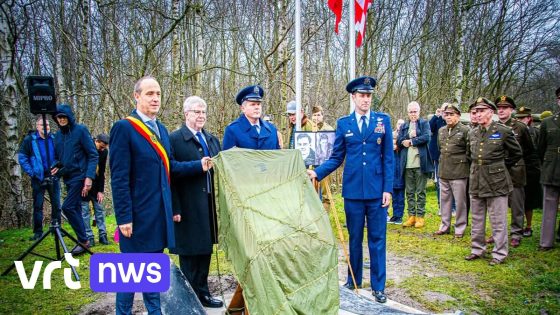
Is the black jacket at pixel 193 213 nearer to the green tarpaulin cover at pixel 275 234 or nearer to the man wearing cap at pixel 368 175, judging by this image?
the green tarpaulin cover at pixel 275 234

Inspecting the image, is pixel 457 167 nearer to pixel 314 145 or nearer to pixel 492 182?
pixel 492 182

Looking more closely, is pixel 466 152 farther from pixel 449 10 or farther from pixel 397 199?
pixel 449 10

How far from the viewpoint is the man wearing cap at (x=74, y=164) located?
20.0 feet

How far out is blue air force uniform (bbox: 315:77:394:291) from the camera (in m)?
4.38

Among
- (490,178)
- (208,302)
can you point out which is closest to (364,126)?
(490,178)

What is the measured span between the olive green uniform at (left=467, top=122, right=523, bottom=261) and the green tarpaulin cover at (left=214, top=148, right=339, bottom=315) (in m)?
3.24

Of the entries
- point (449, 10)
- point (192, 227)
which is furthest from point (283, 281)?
point (449, 10)

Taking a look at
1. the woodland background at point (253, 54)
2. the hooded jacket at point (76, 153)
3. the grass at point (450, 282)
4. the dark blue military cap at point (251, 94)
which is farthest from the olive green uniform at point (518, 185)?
the hooded jacket at point (76, 153)

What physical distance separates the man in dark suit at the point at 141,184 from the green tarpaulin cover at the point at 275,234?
46 cm

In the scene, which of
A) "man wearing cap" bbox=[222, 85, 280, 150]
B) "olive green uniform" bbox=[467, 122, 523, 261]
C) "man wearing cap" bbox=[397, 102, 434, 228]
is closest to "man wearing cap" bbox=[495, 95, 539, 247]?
"olive green uniform" bbox=[467, 122, 523, 261]

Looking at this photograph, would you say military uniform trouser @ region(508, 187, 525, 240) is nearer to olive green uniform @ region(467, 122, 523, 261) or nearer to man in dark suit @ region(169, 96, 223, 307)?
olive green uniform @ region(467, 122, 523, 261)

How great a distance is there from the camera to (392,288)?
489 cm

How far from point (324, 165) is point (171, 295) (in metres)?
2.04

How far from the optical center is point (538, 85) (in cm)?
2595
